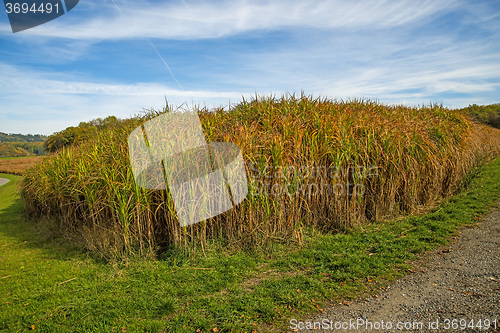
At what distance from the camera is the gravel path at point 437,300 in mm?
2785

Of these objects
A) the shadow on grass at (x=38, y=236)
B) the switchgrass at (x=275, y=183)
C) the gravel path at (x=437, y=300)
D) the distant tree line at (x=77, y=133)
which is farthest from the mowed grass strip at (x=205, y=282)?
the distant tree line at (x=77, y=133)

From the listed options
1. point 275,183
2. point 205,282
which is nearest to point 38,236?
point 205,282

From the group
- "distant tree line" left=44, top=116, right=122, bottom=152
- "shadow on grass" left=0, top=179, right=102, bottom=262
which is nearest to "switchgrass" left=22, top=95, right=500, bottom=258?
"shadow on grass" left=0, top=179, right=102, bottom=262

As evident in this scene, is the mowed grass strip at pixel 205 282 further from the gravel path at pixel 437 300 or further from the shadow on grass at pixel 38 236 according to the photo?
the gravel path at pixel 437 300

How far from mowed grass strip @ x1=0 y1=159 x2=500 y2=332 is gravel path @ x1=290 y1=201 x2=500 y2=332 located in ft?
0.64

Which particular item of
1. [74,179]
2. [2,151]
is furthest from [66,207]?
[2,151]

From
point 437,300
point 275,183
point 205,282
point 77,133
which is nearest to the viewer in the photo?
point 437,300

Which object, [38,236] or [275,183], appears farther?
[38,236]

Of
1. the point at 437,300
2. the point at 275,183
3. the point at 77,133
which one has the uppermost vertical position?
the point at 77,133

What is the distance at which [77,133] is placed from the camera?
418 inches

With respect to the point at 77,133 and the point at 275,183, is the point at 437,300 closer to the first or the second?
the point at 275,183

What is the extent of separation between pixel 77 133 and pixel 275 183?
8831 millimetres

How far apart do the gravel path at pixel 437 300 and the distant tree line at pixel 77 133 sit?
714cm

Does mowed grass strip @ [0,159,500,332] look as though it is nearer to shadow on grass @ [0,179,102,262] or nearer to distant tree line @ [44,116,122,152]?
shadow on grass @ [0,179,102,262]
